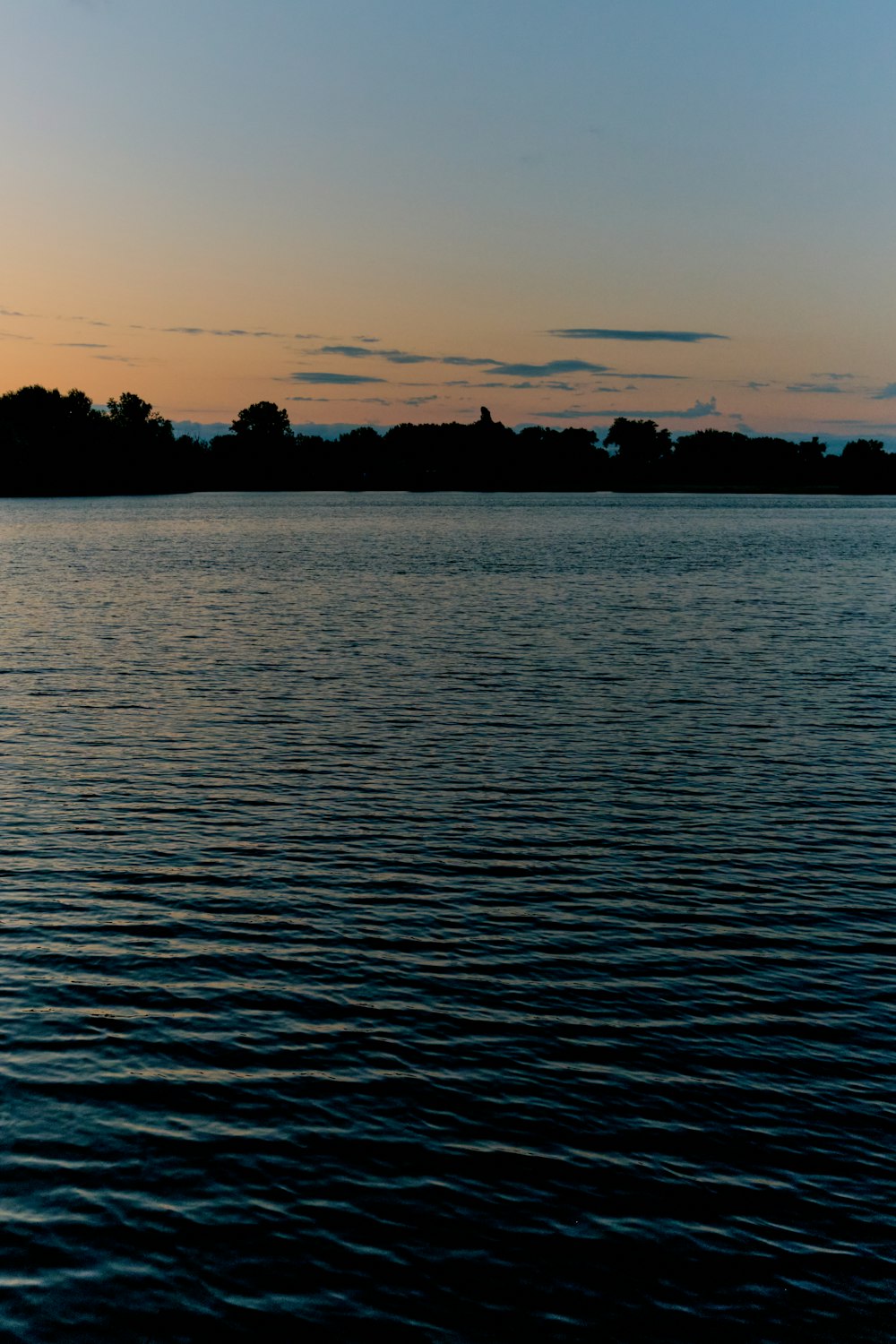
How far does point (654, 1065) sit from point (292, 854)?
37.4ft

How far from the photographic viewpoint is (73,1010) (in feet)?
58.9

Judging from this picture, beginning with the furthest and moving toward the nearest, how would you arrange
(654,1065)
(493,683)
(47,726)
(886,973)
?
(493,683)
(47,726)
(886,973)
(654,1065)

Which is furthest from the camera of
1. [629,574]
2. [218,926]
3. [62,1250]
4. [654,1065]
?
[629,574]

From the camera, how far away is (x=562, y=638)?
61.8 meters

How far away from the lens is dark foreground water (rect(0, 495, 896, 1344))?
1211 cm

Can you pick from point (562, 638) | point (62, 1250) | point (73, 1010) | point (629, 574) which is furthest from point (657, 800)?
point (629, 574)

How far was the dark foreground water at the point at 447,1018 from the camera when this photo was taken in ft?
39.7

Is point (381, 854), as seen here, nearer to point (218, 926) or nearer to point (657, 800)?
point (218, 926)

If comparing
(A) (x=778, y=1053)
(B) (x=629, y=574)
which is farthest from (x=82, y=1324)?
(B) (x=629, y=574)

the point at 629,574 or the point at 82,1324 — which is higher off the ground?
the point at 629,574

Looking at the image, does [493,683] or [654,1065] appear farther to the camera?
[493,683]

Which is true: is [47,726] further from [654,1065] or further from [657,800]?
[654,1065]

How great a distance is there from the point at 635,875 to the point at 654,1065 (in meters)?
8.18

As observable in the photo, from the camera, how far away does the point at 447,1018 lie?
17.7 m
